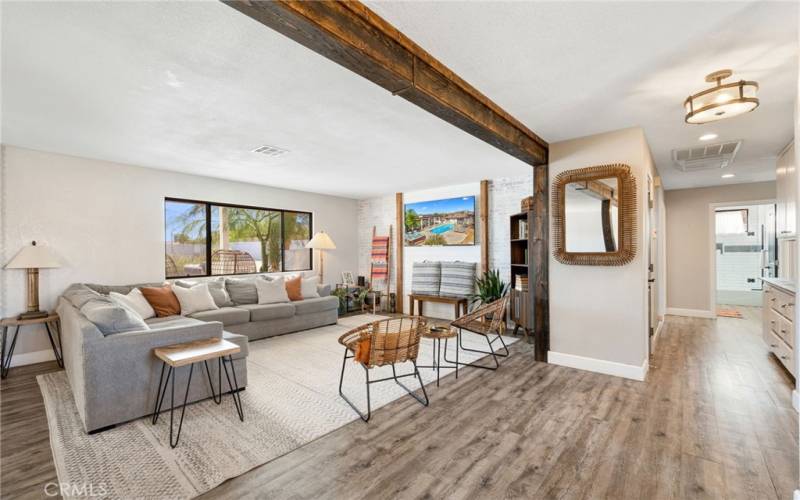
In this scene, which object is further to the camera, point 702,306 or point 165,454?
point 702,306

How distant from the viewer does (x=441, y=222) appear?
6801 millimetres

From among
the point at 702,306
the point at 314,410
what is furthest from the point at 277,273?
the point at 702,306

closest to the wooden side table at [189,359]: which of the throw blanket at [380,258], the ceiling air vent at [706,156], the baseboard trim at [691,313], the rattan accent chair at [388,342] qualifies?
the rattan accent chair at [388,342]

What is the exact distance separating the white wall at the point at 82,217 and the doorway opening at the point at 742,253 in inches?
428

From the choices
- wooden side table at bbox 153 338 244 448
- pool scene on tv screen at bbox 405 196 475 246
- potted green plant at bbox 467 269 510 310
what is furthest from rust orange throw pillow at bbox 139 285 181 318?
potted green plant at bbox 467 269 510 310

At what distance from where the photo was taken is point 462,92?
2523 millimetres

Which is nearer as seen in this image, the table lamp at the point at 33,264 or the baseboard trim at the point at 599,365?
the baseboard trim at the point at 599,365

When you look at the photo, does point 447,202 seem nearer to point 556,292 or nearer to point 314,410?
point 556,292

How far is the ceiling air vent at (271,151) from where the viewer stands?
13.4 ft

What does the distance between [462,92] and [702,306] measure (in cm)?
700

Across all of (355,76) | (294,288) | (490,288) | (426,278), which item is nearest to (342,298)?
(294,288)

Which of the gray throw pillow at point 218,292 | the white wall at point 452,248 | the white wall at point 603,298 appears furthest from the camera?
the white wall at point 452,248

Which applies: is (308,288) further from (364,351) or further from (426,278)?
(364,351)

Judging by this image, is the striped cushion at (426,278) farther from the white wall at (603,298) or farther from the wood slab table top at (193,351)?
the wood slab table top at (193,351)
